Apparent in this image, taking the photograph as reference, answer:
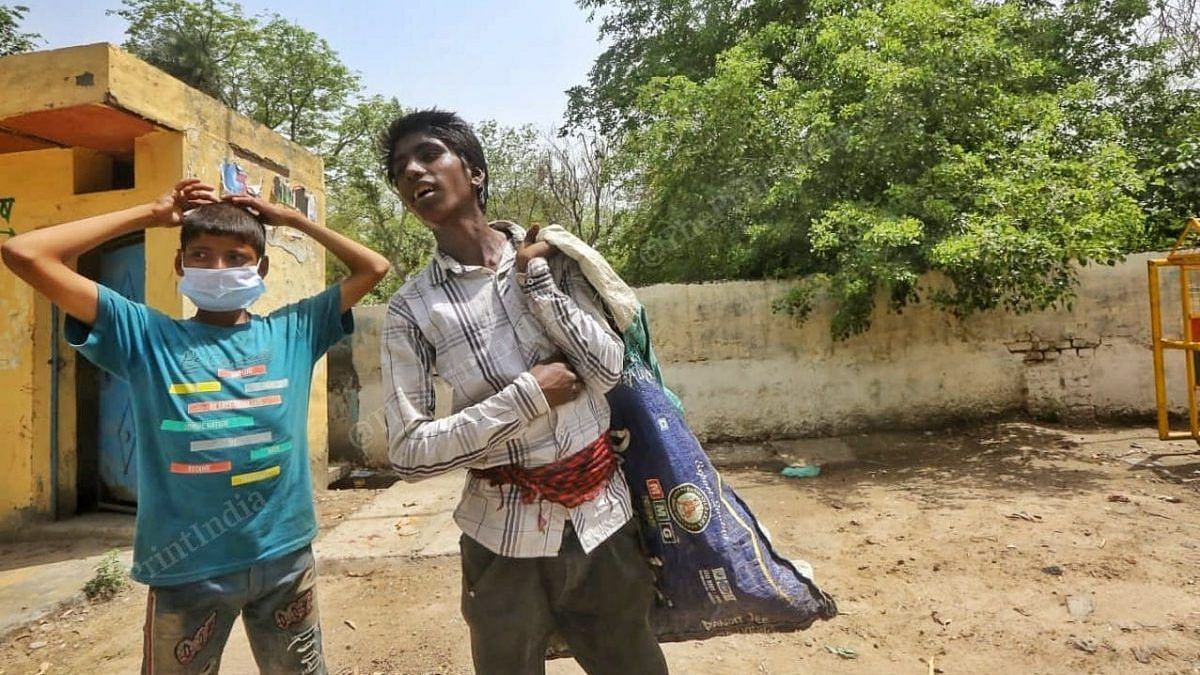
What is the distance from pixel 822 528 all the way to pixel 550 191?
9.32 meters

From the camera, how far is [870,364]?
6.46m

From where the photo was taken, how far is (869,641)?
2740mm

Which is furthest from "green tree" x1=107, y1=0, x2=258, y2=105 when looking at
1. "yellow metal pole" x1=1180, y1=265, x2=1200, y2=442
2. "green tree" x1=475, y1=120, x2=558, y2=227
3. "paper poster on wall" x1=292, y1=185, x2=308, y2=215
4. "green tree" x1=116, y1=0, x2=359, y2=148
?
"yellow metal pole" x1=1180, y1=265, x2=1200, y2=442

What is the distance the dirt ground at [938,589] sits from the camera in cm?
262

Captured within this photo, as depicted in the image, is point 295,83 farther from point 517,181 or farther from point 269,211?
point 269,211

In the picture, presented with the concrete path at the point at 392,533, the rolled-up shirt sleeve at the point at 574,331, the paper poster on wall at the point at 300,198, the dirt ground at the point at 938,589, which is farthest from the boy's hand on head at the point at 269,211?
the paper poster on wall at the point at 300,198

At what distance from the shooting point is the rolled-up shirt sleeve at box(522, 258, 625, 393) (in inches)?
52.2

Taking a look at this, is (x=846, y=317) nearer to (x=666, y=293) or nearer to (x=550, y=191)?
(x=666, y=293)

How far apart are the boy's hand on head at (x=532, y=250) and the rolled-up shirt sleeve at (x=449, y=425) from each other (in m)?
0.25

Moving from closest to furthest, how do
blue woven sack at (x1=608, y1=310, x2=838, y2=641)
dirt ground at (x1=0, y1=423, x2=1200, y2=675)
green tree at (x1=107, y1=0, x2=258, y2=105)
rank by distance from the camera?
1. blue woven sack at (x1=608, y1=310, x2=838, y2=641)
2. dirt ground at (x1=0, y1=423, x2=1200, y2=675)
3. green tree at (x1=107, y1=0, x2=258, y2=105)

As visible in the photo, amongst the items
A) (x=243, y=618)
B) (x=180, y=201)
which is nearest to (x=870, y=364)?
(x=243, y=618)

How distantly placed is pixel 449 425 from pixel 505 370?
0.18 meters

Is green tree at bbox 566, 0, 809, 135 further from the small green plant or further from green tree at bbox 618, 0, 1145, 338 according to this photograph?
the small green plant

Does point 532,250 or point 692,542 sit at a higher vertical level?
point 532,250
